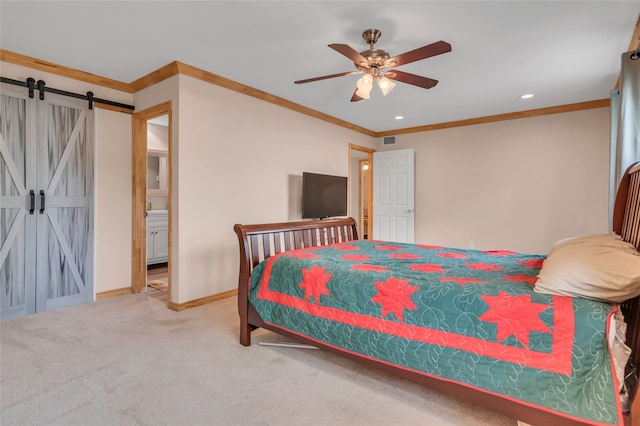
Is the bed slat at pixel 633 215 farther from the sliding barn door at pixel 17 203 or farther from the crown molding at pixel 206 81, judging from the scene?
the sliding barn door at pixel 17 203

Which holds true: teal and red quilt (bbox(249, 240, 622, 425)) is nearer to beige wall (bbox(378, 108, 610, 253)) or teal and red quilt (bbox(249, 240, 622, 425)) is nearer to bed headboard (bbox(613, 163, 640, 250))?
bed headboard (bbox(613, 163, 640, 250))

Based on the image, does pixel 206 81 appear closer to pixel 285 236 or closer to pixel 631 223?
pixel 285 236

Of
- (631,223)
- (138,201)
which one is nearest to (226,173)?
(138,201)

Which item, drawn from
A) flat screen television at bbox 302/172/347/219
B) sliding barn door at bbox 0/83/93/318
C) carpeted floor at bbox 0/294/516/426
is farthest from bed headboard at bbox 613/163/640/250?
sliding barn door at bbox 0/83/93/318

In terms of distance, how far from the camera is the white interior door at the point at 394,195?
5.80 m

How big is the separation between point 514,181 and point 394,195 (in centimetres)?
192

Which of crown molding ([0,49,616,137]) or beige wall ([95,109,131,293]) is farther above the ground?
crown molding ([0,49,616,137])

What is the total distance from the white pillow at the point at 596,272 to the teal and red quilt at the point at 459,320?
0.05 metres

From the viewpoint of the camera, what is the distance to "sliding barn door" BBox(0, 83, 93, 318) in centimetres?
301

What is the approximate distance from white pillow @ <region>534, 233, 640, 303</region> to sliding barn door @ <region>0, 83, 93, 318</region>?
4.10 metres

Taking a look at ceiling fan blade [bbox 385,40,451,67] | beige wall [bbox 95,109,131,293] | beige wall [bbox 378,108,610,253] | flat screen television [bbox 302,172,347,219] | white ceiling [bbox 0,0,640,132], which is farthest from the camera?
flat screen television [bbox 302,172,347,219]

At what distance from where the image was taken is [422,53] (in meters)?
2.24

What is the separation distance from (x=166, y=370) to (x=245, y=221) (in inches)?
80.7

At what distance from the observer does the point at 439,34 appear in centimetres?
260
